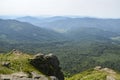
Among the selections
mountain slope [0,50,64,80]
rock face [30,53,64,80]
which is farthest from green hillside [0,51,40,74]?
rock face [30,53,64,80]

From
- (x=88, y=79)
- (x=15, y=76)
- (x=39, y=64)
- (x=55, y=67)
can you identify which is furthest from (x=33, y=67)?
(x=88, y=79)

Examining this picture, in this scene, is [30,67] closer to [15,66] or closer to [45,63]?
[15,66]

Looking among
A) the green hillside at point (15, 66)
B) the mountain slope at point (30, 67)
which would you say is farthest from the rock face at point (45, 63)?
the green hillside at point (15, 66)

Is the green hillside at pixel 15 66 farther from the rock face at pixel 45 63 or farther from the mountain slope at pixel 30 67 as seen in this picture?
the rock face at pixel 45 63

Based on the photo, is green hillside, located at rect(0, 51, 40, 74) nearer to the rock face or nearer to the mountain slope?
the mountain slope

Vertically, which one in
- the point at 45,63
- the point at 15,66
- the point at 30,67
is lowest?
the point at 45,63

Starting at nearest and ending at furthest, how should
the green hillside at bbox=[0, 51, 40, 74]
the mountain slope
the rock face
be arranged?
the mountain slope < the green hillside at bbox=[0, 51, 40, 74] < the rock face

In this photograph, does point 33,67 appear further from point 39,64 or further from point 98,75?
point 98,75

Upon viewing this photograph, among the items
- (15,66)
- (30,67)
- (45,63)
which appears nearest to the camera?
(15,66)

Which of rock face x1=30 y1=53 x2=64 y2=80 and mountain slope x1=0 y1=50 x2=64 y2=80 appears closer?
mountain slope x1=0 y1=50 x2=64 y2=80

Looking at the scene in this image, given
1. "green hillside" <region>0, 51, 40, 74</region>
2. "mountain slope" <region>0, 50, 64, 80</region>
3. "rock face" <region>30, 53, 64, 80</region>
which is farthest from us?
"rock face" <region>30, 53, 64, 80</region>

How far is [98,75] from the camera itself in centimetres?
18750

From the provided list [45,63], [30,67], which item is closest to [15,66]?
[30,67]

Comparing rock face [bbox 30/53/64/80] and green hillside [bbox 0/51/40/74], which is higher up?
green hillside [bbox 0/51/40/74]
